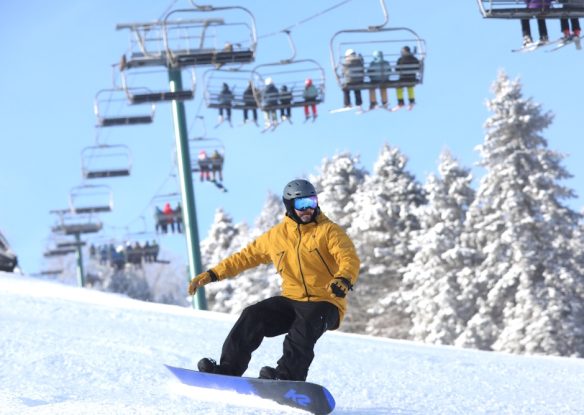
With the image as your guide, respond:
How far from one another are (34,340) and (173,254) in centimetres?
12010

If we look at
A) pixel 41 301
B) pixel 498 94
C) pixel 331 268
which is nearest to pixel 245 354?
pixel 331 268

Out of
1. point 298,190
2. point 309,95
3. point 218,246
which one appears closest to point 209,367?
point 298,190

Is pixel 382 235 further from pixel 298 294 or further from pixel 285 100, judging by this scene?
pixel 298 294

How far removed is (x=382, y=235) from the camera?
158ft

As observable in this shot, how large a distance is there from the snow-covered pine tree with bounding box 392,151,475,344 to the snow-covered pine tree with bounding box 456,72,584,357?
210cm

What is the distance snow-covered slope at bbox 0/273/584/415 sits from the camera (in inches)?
309

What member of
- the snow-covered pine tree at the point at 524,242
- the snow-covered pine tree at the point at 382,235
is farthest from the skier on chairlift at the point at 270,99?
the snow-covered pine tree at the point at 382,235

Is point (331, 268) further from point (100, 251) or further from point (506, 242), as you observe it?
point (100, 251)

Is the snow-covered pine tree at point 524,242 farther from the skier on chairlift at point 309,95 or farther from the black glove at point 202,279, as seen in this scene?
the black glove at point 202,279

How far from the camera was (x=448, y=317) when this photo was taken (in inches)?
1569

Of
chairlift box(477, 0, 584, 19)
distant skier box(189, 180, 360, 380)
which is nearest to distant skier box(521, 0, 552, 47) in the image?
chairlift box(477, 0, 584, 19)

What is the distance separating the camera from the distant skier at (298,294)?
25.1ft

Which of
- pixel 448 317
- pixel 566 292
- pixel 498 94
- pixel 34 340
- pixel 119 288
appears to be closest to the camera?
pixel 34 340

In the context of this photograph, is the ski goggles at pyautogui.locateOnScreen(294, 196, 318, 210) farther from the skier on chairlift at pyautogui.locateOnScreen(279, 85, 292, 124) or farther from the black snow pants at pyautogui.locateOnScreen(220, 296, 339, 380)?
the skier on chairlift at pyautogui.locateOnScreen(279, 85, 292, 124)
